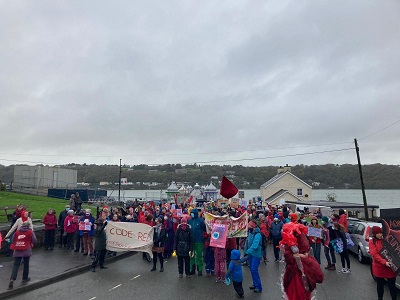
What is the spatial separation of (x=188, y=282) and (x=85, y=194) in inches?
1304

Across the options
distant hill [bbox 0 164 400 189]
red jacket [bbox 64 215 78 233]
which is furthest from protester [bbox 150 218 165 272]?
distant hill [bbox 0 164 400 189]

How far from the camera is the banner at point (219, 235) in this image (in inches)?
408

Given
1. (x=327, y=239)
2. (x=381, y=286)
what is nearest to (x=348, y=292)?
(x=381, y=286)

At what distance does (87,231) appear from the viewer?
13625mm

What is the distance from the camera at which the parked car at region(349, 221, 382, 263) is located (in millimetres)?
12555

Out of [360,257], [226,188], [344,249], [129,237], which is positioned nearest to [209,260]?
[226,188]

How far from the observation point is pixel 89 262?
12.6 metres

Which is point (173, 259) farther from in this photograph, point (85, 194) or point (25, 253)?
point (85, 194)

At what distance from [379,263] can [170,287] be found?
17.4ft

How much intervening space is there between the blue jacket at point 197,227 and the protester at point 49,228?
6.84 m

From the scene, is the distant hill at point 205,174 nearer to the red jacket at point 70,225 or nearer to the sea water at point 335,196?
the sea water at point 335,196

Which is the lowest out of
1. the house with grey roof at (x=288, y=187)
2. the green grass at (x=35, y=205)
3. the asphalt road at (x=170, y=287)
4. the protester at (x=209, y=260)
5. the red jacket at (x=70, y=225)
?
the asphalt road at (x=170, y=287)

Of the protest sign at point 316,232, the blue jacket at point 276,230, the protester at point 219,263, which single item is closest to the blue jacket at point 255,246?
the protester at point 219,263

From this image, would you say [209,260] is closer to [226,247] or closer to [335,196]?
[226,247]
